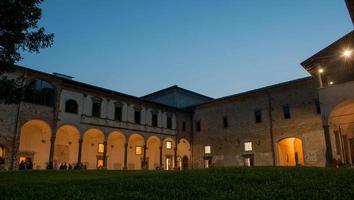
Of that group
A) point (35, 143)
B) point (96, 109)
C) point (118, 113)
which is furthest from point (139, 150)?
point (35, 143)

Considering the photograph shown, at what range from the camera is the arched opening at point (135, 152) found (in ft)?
108

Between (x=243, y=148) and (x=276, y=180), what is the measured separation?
23.1m

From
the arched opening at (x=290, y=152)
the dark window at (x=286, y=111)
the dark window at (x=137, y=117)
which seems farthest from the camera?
the dark window at (x=137, y=117)

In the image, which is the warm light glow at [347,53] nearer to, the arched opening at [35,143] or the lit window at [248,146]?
the lit window at [248,146]

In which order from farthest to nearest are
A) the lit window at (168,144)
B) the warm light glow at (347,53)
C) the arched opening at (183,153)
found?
the arched opening at (183,153) → the lit window at (168,144) → the warm light glow at (347,53)

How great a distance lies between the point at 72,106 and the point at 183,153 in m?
16.9

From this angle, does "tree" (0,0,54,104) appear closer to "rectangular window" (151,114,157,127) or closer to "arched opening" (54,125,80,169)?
"arched opening" (54,125,80,169)

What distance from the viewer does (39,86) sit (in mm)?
24141

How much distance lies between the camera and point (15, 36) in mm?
11359

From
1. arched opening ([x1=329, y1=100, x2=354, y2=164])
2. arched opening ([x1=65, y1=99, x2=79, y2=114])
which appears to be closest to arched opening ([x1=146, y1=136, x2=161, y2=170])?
arched opening ([x1=65, y1=99, x2=79, y2=114])

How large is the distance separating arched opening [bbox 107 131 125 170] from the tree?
1971 cm

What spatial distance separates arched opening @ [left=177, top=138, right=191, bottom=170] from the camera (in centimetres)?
3750

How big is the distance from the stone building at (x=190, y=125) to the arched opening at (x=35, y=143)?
0.08 meters

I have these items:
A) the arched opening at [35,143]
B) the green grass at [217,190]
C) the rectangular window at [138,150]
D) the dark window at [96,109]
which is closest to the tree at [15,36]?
the green grass at [217,190]
